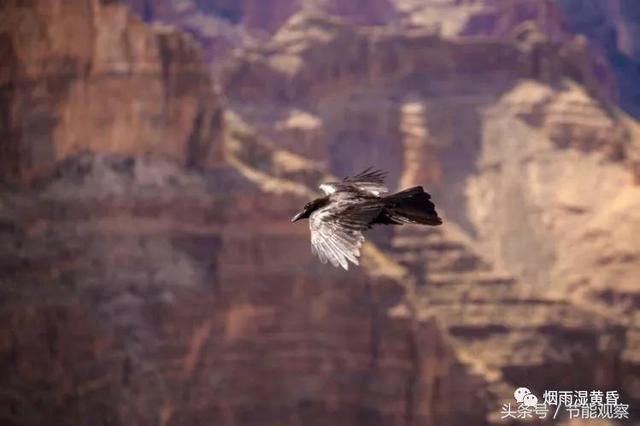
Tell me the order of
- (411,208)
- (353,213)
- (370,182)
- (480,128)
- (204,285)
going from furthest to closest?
(480,128) → (204,285) → (370,182) → (411,208) → (353,213)

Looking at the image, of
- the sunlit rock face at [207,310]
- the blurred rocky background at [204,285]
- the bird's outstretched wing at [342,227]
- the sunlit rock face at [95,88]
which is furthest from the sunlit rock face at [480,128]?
the bird's outstretched wing at [342,227]

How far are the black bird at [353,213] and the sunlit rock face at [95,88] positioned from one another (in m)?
68.5

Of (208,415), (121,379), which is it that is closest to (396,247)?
(208,415)

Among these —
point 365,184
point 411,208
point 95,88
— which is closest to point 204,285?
point 95,88

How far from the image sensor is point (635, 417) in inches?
4707

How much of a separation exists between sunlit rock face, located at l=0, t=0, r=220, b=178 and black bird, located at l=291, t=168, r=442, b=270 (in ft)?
225

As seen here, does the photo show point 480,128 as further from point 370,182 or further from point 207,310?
point 370,182

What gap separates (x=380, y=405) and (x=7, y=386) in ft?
80.7

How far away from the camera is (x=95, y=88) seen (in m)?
106

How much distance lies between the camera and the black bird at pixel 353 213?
29594mm

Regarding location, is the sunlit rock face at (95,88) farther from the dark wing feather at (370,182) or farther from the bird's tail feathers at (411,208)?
the bird's tail feathers at (411,208)

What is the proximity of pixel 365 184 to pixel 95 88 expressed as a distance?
7466 cm

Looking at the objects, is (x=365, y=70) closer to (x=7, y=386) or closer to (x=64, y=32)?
(x=64, y=32)

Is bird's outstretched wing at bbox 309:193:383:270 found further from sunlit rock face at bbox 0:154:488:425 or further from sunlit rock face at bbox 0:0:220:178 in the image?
sunlit rock face at bbox 0:0:220:178
